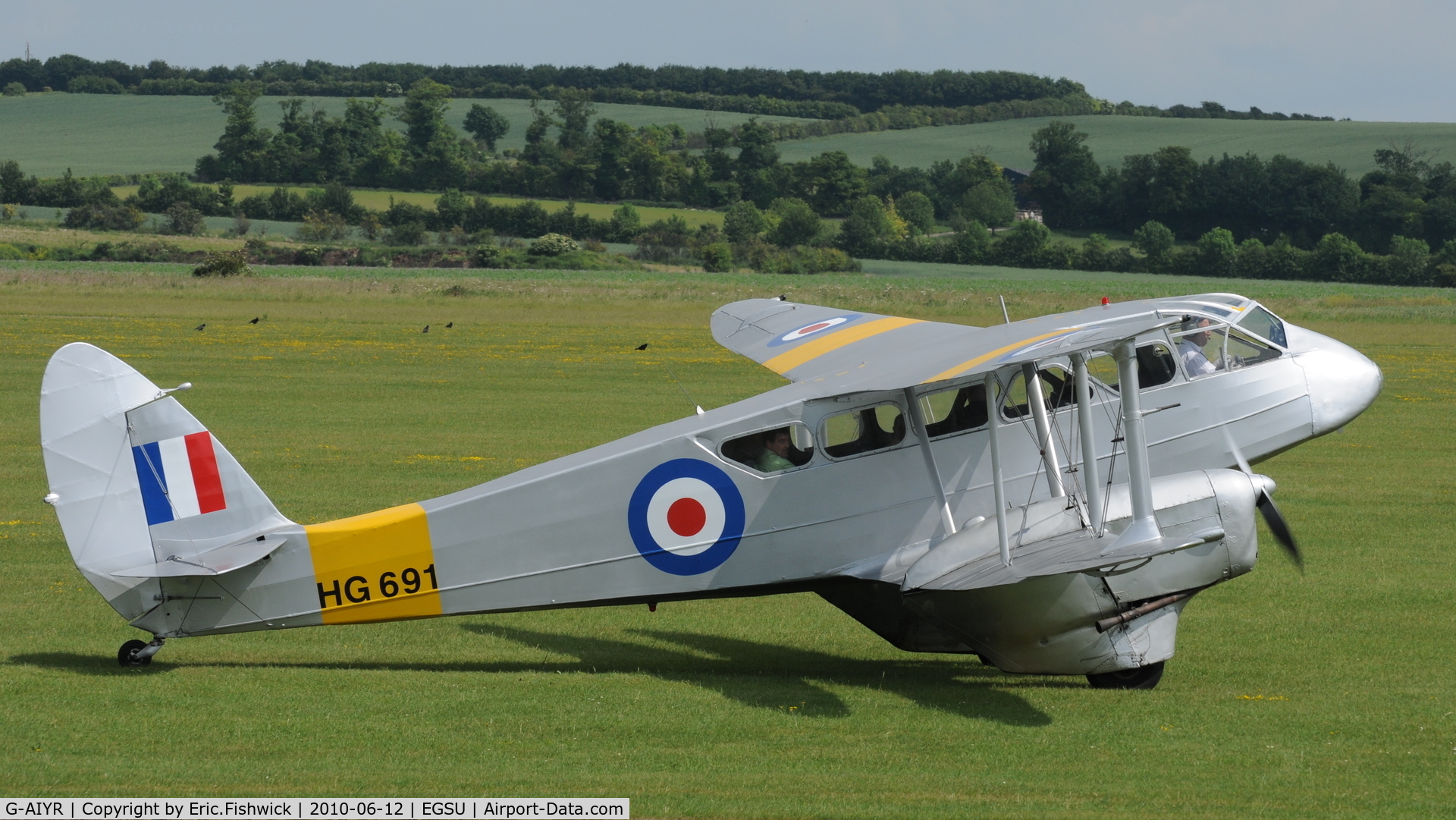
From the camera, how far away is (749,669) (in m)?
10.9

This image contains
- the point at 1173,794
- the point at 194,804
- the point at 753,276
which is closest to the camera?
the point at 194,804

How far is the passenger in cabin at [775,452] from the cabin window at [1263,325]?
12.6 ft

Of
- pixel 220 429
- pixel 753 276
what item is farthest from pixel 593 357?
pixel 753 276

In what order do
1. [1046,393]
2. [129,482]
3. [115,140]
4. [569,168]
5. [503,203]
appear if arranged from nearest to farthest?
[129,482], [1046,393], [503,203], [569,168], [115,140]

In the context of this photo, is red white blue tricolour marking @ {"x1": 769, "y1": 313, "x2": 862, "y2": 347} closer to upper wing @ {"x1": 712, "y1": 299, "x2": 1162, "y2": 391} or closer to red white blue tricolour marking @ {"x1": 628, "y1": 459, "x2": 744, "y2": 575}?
upper wing @ {"x1": 712, "y1": 299, "x2": 1162, "y2": 391}

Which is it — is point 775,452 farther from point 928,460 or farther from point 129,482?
point 129,482

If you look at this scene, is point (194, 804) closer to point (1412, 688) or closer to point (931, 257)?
point (1412, 688)

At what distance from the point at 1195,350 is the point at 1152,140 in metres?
168

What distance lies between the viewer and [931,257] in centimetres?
12331

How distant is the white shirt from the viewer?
10273 millimetres

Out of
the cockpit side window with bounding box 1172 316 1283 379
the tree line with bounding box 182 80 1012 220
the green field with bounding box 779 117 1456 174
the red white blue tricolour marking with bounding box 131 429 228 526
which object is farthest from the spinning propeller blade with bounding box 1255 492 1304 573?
the green field with bounding box 779 117 1456 174

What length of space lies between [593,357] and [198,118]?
178323 millimetres

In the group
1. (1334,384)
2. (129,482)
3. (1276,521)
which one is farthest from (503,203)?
(1276,521)

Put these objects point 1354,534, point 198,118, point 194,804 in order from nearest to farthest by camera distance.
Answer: point 194,804, point 1354,534, point 198,118
